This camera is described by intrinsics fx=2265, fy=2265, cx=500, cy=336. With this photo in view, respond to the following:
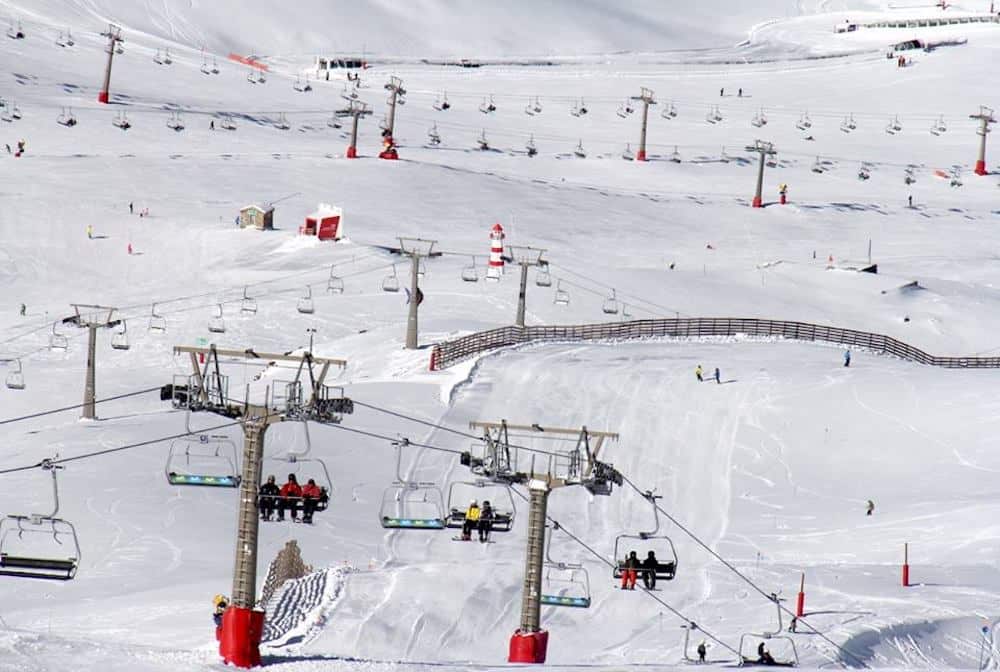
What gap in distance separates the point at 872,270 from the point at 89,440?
3976cm

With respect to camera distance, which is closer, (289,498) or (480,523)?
(289,498)

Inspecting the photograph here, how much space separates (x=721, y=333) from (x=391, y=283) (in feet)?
36.6

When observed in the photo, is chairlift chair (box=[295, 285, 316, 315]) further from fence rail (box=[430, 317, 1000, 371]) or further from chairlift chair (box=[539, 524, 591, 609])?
chairlift chair (box=[539, 524, 591, 609])

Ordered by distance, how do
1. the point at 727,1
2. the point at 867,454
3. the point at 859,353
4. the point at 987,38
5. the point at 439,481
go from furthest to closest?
the point at 727,1 → the point at 987,38 → the point at 859,353 → the point at 867,454 → the point at 439,481

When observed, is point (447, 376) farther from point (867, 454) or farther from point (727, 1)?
point (727, 1)

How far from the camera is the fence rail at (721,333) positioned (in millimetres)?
65812

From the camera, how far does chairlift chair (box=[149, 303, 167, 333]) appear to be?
222ft

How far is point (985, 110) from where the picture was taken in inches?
4771

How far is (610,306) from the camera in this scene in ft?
240

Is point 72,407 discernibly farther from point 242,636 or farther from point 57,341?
point 242,636

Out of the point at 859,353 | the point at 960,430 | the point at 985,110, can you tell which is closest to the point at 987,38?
the point at 985,110

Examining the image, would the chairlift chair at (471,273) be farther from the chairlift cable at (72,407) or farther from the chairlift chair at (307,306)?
the chairlift cable at (72,407)

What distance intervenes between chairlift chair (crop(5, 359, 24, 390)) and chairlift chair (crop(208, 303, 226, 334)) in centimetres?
641

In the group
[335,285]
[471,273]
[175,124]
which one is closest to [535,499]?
[335,285]
